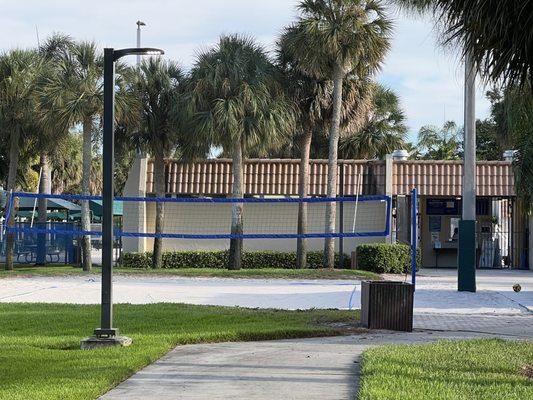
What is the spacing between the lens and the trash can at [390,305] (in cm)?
1401

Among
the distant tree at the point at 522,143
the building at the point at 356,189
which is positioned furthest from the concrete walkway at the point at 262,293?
the building at the point at 356,189

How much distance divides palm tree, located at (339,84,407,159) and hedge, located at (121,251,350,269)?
37.4 ft

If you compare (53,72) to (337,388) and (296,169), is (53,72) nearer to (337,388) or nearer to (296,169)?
(296,169)

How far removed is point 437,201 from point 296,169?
6127mm

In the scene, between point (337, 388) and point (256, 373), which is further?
point (256, 373)

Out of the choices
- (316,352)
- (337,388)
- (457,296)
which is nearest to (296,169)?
(457,296)

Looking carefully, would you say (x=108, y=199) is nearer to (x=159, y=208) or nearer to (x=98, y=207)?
(x=159, y=208)

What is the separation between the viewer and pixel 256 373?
9.55m

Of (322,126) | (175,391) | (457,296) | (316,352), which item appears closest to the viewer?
(175,391)

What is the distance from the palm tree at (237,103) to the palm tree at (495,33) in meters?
21.4

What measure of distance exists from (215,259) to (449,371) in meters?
25.9

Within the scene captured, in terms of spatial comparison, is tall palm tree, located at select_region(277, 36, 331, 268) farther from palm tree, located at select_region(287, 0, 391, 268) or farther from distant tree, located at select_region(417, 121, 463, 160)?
distant tree, located at select_region(417, 121, 463, 160)

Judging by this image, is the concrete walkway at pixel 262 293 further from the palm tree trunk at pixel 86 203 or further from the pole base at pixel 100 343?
the pole base at pixel 100 343

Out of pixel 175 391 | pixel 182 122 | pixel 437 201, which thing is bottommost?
pixel 175 391
